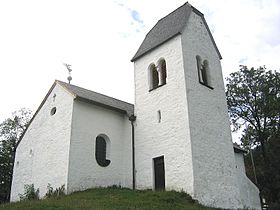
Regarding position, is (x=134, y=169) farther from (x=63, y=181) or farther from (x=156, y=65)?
(x=156, y=65)

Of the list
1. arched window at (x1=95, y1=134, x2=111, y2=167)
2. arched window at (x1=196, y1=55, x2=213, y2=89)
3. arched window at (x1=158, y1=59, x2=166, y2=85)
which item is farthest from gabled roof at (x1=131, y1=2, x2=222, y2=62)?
arched window at (x1=95, y1=134, x2=111, y2=167)

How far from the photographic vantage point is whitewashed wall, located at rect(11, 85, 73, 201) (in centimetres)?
1909

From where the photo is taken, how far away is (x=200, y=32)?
22438 millimetres

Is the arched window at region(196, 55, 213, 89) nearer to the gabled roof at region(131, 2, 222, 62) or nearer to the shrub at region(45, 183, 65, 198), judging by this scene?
the gabled roof at region(131, 2, 222, 62)

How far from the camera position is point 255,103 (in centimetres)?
3359

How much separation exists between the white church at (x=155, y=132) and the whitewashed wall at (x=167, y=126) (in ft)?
0.19

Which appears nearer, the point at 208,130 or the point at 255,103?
the point at 208,130

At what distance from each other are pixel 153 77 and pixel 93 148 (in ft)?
21.5

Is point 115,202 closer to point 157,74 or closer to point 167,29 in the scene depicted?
point 157,74

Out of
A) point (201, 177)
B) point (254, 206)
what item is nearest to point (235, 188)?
point (201, 177)

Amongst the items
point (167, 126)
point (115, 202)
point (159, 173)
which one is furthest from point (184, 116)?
point (115, 202)

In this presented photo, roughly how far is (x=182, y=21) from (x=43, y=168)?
44.6 ft

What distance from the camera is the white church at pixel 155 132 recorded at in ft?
58.9

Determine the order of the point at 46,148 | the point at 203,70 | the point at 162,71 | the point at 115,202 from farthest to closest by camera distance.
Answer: the point at 203,70, the point at 162,71, the point at 46,148, the point at 115,202
